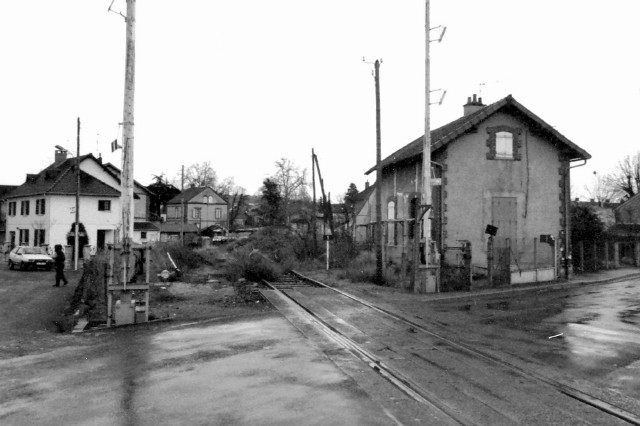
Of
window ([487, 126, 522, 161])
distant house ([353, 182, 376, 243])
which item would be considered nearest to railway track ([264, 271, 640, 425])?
window ([487, 126, 522, 161])

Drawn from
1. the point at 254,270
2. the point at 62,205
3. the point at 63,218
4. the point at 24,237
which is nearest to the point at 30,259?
the point at 63,218

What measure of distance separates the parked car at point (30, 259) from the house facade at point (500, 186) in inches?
908

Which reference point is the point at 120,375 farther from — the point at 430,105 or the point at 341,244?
the point at 341,244

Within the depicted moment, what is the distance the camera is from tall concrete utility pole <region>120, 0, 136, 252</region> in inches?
506

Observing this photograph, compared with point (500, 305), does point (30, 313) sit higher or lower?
lower

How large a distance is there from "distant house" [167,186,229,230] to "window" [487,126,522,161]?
228ft

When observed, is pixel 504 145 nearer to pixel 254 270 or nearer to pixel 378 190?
pixel 378 190

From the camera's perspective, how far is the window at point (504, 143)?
24.2m

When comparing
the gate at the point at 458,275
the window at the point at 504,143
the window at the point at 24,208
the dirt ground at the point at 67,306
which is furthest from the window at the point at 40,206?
the gate at the point at 458,275

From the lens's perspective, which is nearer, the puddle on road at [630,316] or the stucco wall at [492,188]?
the puddle on road at [630,316]

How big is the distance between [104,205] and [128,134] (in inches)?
1676

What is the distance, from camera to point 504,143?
24.5 meters

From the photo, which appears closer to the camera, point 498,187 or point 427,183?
point 427,183

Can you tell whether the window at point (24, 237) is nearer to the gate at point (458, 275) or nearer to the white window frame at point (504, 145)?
the white window frame at point (504, 145)
